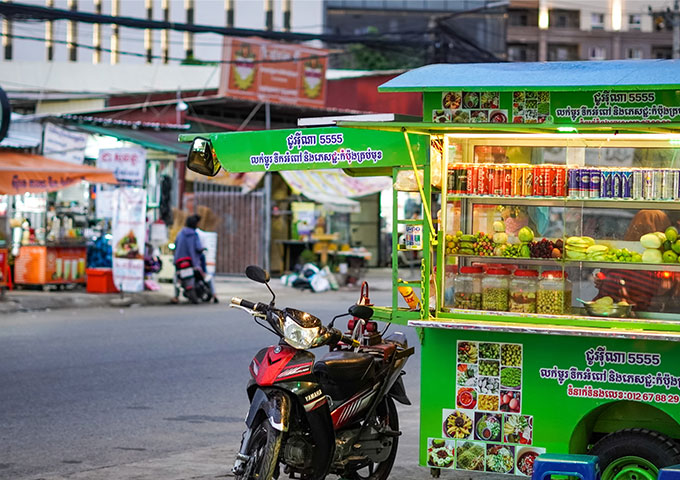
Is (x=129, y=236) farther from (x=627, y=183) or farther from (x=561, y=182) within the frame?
(x=627, y=183)

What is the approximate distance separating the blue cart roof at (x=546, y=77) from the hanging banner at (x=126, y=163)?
47.4ft

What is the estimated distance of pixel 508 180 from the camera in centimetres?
705

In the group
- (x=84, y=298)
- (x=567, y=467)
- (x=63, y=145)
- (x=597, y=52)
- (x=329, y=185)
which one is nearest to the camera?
(x=567, y=467)

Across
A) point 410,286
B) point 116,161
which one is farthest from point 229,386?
point 116,161

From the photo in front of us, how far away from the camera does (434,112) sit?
6.70 m

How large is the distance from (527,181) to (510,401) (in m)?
1.49

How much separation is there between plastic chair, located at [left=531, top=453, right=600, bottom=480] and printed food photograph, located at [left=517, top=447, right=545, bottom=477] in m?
0.73

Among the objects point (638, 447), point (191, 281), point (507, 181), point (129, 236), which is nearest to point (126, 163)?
point (129, 236)

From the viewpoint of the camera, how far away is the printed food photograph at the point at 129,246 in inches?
Result: 794

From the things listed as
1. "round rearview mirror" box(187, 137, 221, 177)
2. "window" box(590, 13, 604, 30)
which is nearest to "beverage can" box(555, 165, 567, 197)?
"round rearview mirror" box(187, 137, 221, 177)

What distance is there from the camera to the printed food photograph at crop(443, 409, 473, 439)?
6555 millimetres

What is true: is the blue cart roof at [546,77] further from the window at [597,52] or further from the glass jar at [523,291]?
the window at [597,52]

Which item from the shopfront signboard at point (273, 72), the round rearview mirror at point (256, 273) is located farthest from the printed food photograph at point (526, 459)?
the shopfront signboard at point (273, 72)

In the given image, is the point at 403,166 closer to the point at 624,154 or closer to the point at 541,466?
the point at 624,154
